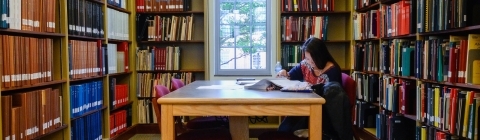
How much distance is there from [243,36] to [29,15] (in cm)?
277

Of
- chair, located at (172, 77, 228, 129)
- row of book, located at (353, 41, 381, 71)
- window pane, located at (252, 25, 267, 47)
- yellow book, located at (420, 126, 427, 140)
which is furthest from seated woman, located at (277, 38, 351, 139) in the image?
window pane, located at (252, 25, 267, 47)

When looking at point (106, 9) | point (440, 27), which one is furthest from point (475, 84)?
point (106, 9)

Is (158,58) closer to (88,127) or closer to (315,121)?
(88,127)

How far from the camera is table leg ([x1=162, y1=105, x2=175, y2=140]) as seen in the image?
223cm

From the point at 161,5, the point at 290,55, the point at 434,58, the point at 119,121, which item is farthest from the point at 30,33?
the point at 290,55

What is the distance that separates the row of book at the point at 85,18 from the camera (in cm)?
350

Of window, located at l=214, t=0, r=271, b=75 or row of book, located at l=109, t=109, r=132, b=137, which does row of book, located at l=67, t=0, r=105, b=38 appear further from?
window, located at l=214, t=0, r=271, b=75

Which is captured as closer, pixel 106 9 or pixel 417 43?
pixel 417 43

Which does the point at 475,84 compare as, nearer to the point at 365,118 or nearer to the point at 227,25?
the point at 365,118

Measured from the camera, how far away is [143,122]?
5.10 metres

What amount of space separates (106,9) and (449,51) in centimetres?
289

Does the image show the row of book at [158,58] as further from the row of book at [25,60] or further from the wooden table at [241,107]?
the wooden table at [241,107]

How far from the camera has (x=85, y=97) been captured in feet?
12.4

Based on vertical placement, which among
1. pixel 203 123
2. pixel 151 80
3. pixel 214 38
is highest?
pixel 214 38
